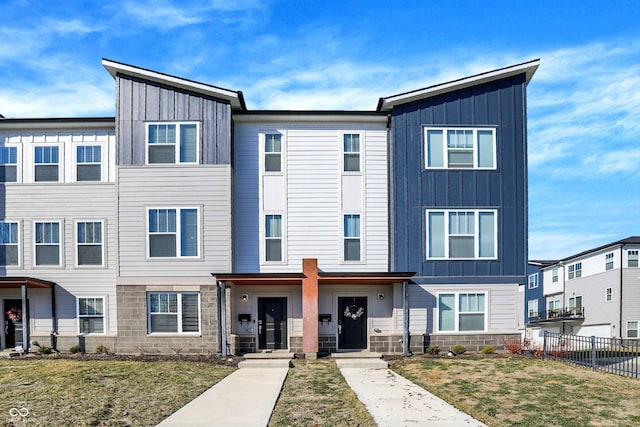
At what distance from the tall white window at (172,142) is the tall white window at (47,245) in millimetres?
4684

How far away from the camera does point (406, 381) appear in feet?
44.8

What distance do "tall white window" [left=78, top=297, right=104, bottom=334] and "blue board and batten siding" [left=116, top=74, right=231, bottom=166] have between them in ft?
17.1

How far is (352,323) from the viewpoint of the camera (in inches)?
789

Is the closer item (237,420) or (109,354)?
(237,420)

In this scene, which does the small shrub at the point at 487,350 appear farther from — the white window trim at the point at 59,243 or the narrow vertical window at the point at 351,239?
the white window trim at the point at 59,243

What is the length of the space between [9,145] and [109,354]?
8.58 m

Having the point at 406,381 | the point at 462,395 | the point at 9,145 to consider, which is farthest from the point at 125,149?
the point at 462,395

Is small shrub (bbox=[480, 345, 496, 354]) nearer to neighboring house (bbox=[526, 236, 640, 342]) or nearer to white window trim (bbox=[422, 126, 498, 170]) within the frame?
white window trim (bbox=[422, 126, 498, 170])

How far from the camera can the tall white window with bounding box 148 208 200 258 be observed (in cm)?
1908

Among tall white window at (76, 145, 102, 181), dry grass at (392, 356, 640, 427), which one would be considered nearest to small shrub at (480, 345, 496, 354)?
dry grass at (392, 356, 640, 427)

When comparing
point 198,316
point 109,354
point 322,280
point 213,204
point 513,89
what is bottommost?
point 109,354

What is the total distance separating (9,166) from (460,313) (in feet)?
56.6

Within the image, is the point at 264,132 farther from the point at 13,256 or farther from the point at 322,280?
the point at 13,256

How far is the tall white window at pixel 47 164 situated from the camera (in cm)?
2019
